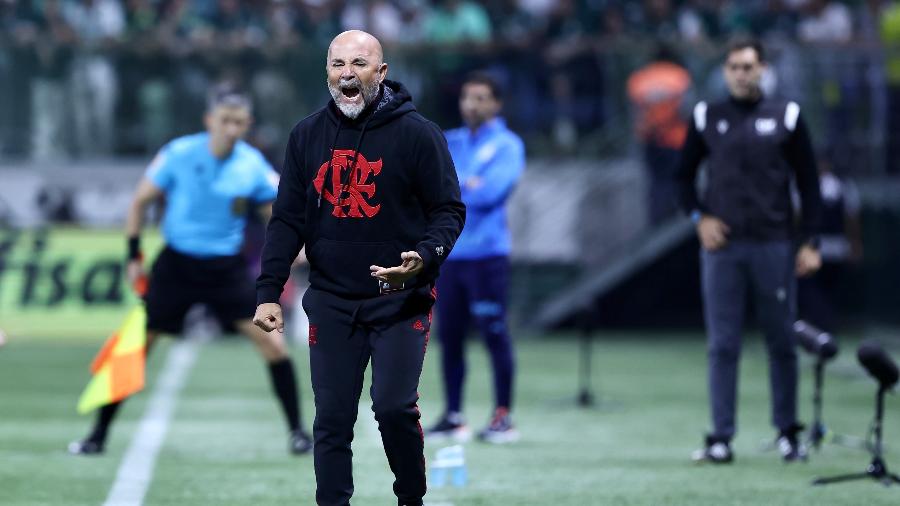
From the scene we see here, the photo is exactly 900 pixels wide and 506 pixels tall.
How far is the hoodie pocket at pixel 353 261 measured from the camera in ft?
22.4

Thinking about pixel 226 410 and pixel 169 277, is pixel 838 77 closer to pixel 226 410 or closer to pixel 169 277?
pixel 226 410

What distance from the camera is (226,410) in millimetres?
12742

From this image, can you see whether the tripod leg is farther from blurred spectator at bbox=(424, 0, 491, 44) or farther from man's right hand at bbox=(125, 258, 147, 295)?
blurred spectator at bbox=(424, 0, 491, 44)

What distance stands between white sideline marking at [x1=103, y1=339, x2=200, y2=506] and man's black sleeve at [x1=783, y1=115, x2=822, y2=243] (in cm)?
387

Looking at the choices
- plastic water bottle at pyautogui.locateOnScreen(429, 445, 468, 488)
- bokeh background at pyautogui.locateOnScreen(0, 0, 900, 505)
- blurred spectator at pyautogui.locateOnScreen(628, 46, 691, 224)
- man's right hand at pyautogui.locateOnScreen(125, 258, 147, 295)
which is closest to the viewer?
plastic water bottle at pyautogui.locateOnScreen(429, 445, 468, 488)

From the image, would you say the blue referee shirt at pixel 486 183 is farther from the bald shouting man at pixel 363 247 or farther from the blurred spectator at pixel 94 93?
the blurred spectator at pixel 94 93

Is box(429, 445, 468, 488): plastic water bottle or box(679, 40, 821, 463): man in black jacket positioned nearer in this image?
box(429, 445, 468, 488): plastic water bottle

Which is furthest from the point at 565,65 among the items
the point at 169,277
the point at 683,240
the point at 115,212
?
the point at 169,277

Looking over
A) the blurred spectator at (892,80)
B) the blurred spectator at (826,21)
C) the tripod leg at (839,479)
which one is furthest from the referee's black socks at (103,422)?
the blurred spectator at (826,21)

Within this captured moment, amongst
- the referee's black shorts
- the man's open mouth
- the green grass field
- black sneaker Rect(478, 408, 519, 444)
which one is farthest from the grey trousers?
the man's open mouth

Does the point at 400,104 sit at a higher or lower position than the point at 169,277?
higher

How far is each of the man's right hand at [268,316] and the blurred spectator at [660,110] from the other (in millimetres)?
12673

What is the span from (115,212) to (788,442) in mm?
11992

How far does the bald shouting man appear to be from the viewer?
6.80 metres
